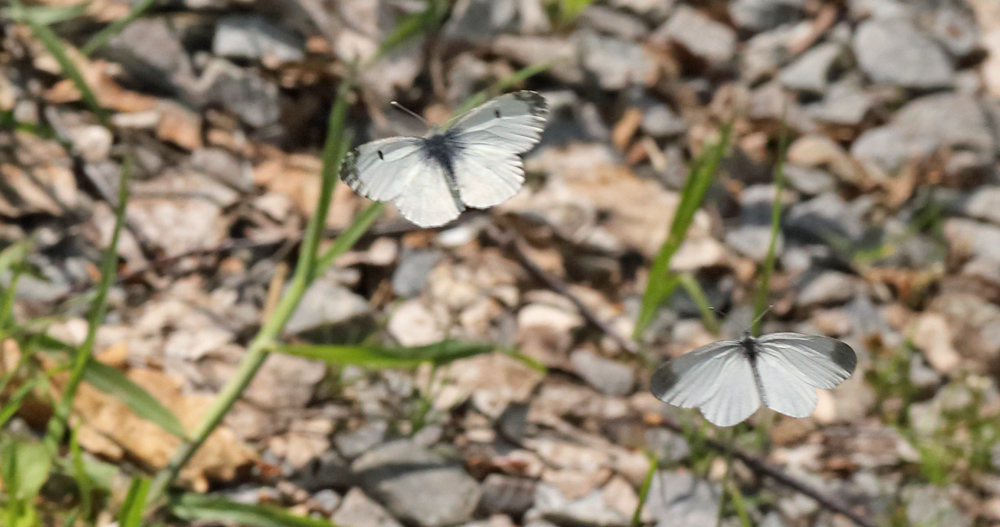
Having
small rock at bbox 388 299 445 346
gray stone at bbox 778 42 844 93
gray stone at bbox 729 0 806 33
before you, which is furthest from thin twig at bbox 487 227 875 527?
gray stone at bbox 729 0 806 33

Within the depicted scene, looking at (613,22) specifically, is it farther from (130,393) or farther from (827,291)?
(130,393)

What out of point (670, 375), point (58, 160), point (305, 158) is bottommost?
point (670, 375)

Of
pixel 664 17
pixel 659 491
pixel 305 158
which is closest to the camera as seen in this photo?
pixel 659 491

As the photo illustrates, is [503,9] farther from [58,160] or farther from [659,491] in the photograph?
[659,491]

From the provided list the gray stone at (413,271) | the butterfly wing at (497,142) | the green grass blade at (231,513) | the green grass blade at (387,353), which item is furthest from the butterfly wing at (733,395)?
the gray stone at (413,271)

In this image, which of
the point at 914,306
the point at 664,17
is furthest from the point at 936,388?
the point at 664,17

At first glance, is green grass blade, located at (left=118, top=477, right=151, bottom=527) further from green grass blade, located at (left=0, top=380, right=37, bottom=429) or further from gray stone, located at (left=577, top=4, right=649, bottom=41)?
gray stone, located at (left=577, top=4, right=649, bottom=41)
